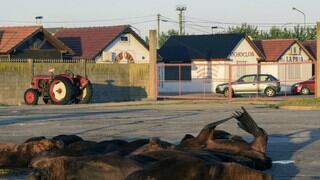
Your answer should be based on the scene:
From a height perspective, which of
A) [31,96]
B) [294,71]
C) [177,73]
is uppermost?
[294,71]

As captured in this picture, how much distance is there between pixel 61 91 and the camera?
3894cm

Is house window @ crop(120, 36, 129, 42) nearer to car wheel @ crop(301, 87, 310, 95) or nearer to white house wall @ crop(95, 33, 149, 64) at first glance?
white house wall @ crop(95, 33, 149, 64)

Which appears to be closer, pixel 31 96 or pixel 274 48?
pixel 31 96

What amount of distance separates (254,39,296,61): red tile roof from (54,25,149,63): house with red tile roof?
13.1 m

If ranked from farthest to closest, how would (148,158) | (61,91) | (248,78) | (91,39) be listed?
(91,39) < (248,78) < (61,91) < (148,158)

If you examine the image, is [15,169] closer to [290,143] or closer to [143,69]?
[290,143]

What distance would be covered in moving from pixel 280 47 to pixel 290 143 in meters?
52.5

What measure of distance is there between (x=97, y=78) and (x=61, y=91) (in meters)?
7.25

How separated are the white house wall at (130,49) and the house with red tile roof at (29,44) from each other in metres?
5.41

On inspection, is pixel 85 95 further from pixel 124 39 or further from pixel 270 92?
pixel 124 39

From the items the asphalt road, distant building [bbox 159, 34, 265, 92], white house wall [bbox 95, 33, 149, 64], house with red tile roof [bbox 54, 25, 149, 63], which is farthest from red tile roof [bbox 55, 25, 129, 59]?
the asphalt road

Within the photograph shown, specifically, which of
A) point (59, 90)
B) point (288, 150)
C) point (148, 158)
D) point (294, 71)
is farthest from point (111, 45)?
point (148, 158)

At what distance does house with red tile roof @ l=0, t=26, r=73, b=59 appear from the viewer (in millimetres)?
49906

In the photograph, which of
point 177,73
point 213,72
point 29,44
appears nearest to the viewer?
point 29,44
